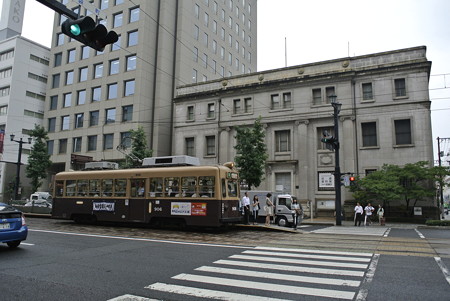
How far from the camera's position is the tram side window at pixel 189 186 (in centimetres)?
1608

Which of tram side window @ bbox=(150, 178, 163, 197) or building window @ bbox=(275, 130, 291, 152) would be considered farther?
building window @ bbox=(275, 130, 291, 152)

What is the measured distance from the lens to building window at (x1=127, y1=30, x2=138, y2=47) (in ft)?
139

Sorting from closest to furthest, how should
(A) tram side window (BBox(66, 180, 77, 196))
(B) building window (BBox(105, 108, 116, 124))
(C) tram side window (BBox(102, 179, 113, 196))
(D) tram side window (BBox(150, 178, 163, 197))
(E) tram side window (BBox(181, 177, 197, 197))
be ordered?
1. (E) tram side window (BBox(181, 177, 197, 197))
2. (D) tram side window (BBox(150, 178, 163, 197))
3. (C) tram side window (BBox(102, 179, 113, 196))
4. (A) tram side window (BBox(66, 180, 77, 196))
5. (B) building window (BBox(105, 108, 116, 124))

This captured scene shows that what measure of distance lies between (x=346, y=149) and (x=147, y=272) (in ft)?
84.6

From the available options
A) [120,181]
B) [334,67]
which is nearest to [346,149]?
[334,67]

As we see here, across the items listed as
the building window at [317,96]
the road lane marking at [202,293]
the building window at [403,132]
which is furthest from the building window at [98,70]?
the road lane marking at [202,293]

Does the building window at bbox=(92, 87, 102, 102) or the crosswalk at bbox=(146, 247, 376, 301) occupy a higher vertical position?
the building window at bbox=(92, 87, 102, 102)

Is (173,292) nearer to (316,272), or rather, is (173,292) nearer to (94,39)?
(316,272)

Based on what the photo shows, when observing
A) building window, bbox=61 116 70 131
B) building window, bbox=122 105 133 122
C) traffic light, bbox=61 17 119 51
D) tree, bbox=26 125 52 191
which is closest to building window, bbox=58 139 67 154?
building window, bbox=61 116 70 131

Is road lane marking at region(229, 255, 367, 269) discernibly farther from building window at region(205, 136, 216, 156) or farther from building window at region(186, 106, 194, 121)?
building window at region(186, 106, 194, 121)

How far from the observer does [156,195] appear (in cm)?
1691

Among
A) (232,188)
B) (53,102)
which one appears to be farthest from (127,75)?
(232,188)

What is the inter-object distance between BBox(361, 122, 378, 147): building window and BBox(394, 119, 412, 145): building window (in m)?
1.64

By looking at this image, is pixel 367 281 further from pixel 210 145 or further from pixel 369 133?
pixel 210 145
